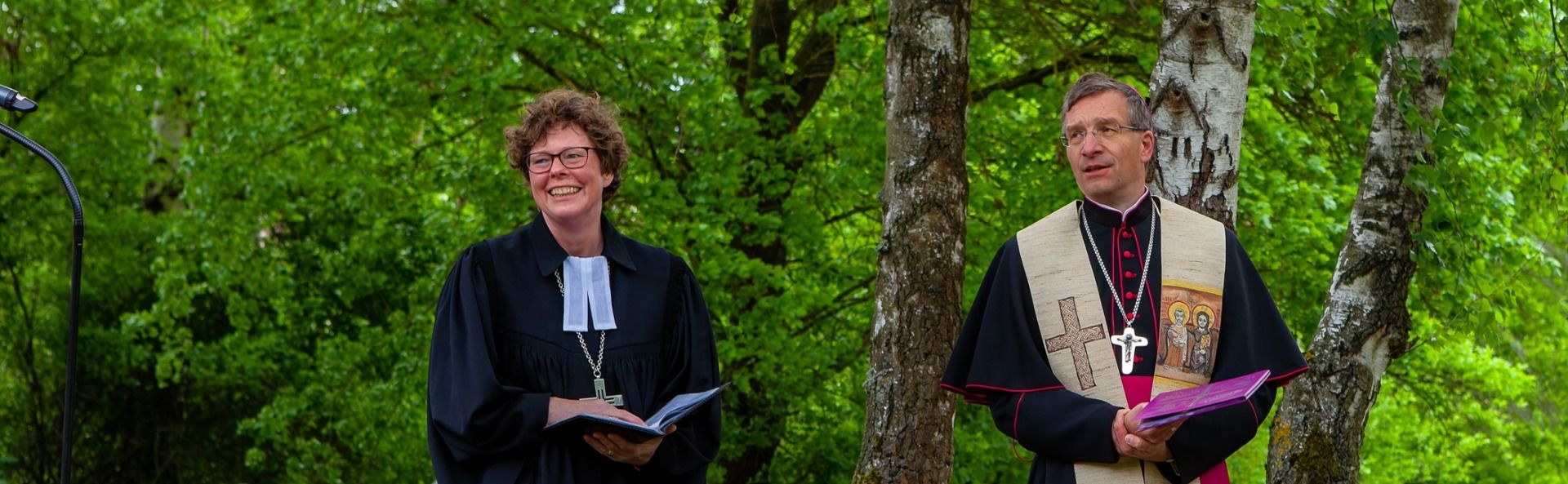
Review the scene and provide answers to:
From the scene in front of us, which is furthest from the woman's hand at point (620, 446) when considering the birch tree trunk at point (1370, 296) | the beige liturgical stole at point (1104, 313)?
the birch tree trunk at point (1370, 296)

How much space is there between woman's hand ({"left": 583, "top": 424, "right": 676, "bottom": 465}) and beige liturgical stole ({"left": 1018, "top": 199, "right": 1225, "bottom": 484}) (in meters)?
0.84

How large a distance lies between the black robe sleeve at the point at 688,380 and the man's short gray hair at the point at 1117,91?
3.19ft

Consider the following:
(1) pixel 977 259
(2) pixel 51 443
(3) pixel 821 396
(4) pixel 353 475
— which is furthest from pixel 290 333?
(1) pixel 977 259

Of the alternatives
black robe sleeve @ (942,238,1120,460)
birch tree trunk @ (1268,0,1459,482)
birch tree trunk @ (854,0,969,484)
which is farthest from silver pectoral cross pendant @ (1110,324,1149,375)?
birch tree trunk @ (1268,0,1459,482)

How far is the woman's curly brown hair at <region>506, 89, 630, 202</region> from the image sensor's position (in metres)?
3.55

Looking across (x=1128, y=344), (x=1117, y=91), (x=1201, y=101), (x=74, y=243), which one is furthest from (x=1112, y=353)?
(x=74, y=243)

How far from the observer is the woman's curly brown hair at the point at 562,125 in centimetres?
355

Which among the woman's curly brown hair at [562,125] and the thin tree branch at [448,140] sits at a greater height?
the thin tree branch at [448,140]

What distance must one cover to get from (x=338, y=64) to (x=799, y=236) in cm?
387

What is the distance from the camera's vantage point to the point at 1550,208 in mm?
9594

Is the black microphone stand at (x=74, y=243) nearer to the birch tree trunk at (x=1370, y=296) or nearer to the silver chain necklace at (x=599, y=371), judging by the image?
the silver chain necklace at (x=599, y=371)

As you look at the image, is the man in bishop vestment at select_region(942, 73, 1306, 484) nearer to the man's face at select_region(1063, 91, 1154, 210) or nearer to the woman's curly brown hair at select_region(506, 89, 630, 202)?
the man's face at select_region(1063, 91, 1154, 210)

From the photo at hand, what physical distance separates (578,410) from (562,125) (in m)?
0.66

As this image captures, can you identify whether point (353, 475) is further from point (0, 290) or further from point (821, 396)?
point (821, 396)
